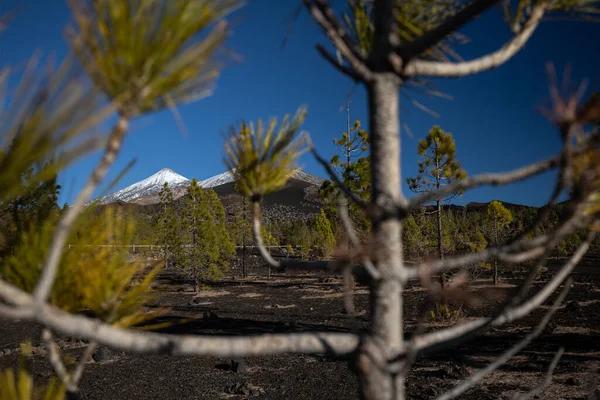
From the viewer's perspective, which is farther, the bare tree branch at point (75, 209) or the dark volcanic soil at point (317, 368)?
the dark volcanic soil at point (317, 368)

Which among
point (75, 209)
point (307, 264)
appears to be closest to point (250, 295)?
point (307, 264)

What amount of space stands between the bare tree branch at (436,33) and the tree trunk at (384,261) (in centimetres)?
9

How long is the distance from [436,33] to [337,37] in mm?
352

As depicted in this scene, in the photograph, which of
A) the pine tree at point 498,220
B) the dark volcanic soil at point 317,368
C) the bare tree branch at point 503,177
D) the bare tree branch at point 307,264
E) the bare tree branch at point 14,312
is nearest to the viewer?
the bare tree branch at point 14,312

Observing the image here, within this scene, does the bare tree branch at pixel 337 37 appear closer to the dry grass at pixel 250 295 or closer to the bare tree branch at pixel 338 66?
the bare tree branch at pixel 338 66

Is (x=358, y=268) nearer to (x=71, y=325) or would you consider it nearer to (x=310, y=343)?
(x=310, y=343)

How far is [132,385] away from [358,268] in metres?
10.6

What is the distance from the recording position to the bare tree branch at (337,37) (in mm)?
1219

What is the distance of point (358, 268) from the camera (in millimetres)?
1331

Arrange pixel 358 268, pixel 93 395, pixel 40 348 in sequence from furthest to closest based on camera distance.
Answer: pixel 40 348, pixel 93 395, pixel 358 268

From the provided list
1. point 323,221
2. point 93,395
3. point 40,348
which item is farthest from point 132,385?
point 323,221

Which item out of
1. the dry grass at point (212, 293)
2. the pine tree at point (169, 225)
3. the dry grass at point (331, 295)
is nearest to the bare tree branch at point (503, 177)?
the dry grass at point (331, 295)

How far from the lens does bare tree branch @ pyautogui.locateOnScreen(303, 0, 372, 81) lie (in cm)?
122

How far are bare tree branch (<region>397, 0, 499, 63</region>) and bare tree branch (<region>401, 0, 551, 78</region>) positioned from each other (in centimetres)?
3
